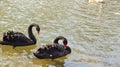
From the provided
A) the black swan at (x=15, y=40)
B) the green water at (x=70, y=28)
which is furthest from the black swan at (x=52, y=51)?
the black swan at (x=15, y=40)

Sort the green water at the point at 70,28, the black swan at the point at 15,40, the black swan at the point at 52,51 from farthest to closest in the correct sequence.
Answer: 1. the black swan at the point at 15,40
2. the green water at the point at 70,28
3. the black swan at the point at 52,51

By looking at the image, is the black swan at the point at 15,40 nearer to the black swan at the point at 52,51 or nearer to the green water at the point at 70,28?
A: the green water at the point at 70,28

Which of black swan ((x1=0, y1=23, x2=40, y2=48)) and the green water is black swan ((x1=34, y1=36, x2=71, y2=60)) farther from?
black swan ((x1=0, y1=23, x2=40, y2=48))

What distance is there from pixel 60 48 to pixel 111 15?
6116mm

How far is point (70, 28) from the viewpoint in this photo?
14148 mm

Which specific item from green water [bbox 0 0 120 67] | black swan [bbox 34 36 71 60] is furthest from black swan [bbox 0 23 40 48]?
black swan [bbox 34 36 71 60]

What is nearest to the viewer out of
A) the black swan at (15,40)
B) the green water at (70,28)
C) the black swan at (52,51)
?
the black swan at (52,51)

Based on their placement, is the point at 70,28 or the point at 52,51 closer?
the point at 52,51

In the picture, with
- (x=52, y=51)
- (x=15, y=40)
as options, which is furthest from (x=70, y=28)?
(x=52, y=51)

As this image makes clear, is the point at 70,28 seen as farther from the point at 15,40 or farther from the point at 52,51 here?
the point at 52,51

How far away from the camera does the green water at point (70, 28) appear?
11.1 m

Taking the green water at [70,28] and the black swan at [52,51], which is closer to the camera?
the black swan at [52,51]

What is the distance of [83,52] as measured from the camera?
11.7 meters

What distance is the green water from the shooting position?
36.4ft
